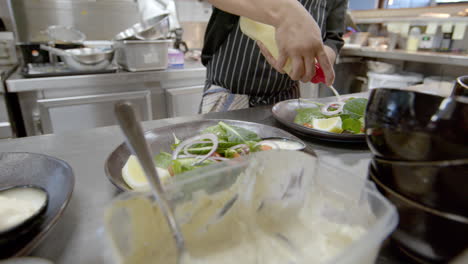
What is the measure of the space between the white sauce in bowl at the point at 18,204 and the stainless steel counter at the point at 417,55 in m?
3.08

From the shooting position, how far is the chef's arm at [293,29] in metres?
0.77

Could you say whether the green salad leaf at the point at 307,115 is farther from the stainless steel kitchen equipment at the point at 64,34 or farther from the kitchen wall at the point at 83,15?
the kitchen wall at the point at 83,15

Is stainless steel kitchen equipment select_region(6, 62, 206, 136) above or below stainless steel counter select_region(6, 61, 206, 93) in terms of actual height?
below

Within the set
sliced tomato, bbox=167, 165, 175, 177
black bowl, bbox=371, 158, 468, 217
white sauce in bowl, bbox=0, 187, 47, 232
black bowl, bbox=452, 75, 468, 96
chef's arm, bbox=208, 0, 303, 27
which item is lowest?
sliced tomato, bbox=167, 165, 175, 177

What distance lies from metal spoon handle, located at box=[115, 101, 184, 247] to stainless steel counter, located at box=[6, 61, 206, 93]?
1.74 m

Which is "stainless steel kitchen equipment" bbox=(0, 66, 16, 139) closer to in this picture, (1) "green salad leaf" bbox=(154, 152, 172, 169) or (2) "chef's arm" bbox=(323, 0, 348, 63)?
(1) "green salad leaf" bbox=(154, 152, 172, 169)

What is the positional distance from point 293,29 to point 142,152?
57cm

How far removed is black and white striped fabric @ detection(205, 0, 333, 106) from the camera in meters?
1.27

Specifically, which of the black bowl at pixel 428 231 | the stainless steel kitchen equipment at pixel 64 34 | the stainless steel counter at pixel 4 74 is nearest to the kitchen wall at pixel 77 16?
the stainless steel kitchen equipment at pixel 64 34

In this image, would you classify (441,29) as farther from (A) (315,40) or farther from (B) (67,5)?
(B) (67,5)

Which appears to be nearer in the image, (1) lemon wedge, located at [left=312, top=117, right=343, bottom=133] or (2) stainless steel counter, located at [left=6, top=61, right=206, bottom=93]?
(1) lemon wedge, located at [left=312, top=117, right=343, bottom=133]

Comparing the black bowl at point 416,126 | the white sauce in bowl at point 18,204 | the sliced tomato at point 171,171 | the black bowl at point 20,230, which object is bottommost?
the sliced tomato at point 171,171

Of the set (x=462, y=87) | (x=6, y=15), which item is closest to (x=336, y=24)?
(x=462, y=87)

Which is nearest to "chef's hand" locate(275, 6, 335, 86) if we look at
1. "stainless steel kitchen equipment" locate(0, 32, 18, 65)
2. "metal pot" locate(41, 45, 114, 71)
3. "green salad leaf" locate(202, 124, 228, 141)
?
"green salad leaf" locate(202, 124, 228, 141)
